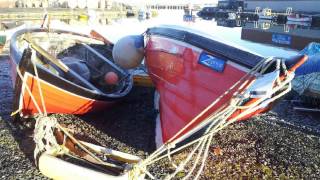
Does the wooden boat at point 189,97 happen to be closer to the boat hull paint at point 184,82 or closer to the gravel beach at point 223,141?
the boat hull paint at point 184,82

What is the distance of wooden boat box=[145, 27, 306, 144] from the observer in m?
5.52

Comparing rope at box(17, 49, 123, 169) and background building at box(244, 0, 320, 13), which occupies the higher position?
background building at box(244, 0, 320, 13)

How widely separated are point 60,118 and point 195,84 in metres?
3.51

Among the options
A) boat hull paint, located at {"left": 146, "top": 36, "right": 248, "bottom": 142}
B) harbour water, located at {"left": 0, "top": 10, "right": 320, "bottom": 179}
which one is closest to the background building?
harbour water, located at {"left": 0, "top": 10, "right": 320, "bottom": 179}

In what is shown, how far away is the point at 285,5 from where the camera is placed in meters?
43.0

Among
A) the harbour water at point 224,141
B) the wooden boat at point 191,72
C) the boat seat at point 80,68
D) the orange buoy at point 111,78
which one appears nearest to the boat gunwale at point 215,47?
the wooden boat at point 191,72

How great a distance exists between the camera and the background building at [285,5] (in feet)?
128

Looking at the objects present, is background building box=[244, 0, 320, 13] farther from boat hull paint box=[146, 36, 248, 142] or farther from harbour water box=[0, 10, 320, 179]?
boat hull paint box=[146, 36, 248, 142]

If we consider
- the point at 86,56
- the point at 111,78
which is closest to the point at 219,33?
the point at 86,56

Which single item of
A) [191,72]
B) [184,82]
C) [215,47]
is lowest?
[184,82]

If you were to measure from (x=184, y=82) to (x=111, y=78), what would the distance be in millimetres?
3264

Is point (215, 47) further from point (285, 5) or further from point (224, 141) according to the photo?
point (285, 5)

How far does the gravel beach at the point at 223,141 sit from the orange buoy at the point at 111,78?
23.3 inches

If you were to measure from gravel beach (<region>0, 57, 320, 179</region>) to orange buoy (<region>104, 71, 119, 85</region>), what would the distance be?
0.59 metres
